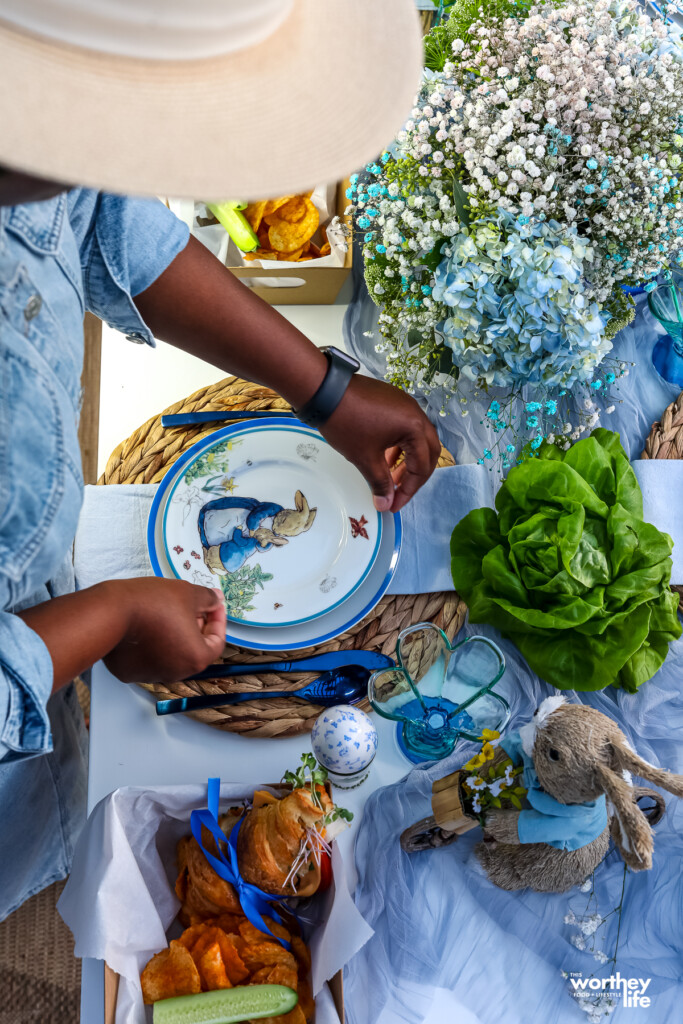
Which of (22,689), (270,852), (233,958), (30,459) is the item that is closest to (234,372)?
(30,459)

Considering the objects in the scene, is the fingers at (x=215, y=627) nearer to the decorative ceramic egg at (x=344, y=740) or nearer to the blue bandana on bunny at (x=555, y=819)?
the decorative ceramic egg at (x=344, y=740)

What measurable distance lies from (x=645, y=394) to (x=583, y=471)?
215 millimetres

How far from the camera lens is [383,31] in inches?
14.2

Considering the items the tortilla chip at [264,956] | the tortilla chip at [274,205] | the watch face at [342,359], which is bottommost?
the tortilla chip at [264,956]

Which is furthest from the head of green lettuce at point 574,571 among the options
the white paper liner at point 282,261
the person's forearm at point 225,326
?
the white paper liner at point 282,261

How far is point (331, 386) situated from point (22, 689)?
440 mm

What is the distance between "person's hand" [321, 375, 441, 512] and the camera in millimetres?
821

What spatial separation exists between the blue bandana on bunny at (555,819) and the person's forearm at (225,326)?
47cm

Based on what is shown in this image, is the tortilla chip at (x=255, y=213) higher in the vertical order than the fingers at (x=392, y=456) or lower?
higher

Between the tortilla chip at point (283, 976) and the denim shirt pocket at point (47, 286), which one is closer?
the denim shirt pocket at point (47, 286)

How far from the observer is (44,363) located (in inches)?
23.8

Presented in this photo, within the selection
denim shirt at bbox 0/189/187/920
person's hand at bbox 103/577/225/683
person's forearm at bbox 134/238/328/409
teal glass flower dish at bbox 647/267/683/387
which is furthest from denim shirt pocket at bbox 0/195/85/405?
teal glass flower dish at bbox 647/267/683/387

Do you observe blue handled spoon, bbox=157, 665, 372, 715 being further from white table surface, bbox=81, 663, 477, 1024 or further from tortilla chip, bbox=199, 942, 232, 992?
tortilla chip, bbox=199, 942, 232, 992

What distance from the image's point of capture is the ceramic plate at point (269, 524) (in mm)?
855
